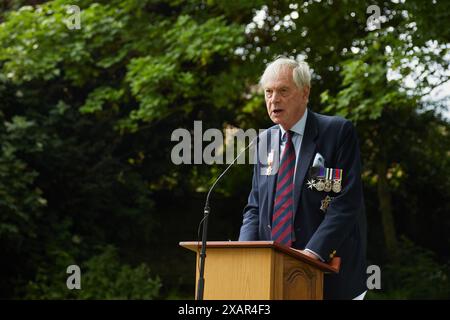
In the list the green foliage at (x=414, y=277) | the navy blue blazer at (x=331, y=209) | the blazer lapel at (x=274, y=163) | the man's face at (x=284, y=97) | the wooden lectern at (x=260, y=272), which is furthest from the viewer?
the green foliage at (x=414, y=277)

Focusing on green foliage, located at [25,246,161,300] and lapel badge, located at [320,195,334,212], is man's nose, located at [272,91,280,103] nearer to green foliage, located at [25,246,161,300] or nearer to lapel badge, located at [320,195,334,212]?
lapel badge, located at [320,195,334,212]

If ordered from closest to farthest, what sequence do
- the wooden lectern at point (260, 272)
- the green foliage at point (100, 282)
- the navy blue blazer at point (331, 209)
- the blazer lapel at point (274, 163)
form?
the wooden lectern at point (260, 272)
the navy blue blazer at point (331, 209)
the blazer lapel at point (274, 163)
the green foliage at point (100, 282)

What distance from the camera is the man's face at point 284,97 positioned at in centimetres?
381

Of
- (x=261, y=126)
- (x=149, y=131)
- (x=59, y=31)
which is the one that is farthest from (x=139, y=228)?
(x=59, y=31)

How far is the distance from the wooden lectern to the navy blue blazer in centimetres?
13

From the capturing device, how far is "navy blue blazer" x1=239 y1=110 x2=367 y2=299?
3713 millimetres

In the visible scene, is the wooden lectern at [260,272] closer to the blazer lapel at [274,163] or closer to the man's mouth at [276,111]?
the blazer lapel at [274,163]

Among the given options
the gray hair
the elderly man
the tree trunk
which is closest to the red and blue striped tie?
the elderly man

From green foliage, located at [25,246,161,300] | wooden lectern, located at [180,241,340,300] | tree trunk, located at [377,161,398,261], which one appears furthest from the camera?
tree trunk, located at [377,161,398,261]

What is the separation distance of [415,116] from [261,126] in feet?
9.35

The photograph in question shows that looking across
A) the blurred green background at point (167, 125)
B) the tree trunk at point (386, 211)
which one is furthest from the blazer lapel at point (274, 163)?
the tree trunk at point (386, 211)

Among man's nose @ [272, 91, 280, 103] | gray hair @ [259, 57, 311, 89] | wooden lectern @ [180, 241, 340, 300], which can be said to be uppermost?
gray hair @ [259, 57, 311, 89]

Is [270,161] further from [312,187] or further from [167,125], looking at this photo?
[167,125]

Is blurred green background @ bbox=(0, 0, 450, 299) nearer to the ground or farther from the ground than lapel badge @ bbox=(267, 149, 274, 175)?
farther from the ground
